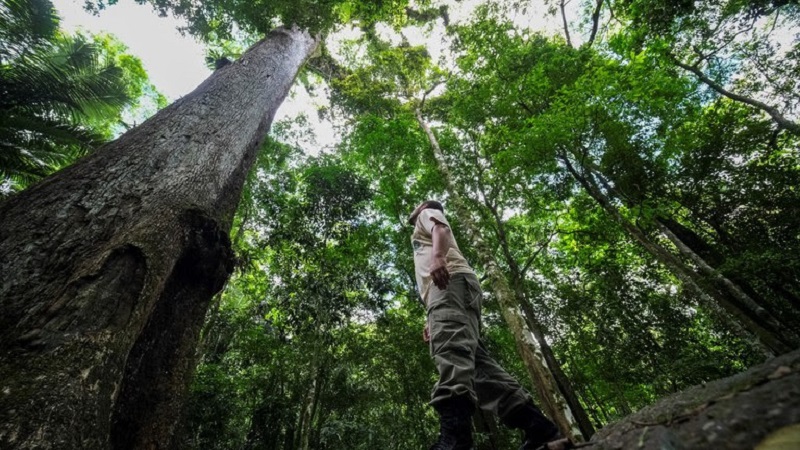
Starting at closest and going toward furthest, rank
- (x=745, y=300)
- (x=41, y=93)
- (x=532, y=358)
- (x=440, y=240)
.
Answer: (x=440, y=240)
(x=532, y=358)
(x=745, y=300)
(x=41, y=93)

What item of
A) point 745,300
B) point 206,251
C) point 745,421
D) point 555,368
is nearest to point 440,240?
point 206,251

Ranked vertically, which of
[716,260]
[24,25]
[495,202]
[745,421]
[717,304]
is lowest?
[745,421]

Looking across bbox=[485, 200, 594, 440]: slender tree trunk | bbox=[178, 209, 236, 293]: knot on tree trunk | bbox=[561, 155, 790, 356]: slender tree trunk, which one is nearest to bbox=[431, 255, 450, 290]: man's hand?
bbox=[178, 209, 236, 293]: knot on tree trunk

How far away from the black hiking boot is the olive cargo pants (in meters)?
0.06

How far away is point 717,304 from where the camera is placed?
747 cm

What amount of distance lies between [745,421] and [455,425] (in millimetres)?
1407

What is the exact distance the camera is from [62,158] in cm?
855

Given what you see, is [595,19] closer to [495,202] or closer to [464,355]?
[495,202]

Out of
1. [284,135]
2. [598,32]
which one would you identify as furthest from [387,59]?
[598,32]

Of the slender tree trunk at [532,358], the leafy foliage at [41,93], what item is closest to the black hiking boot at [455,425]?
the slender tree trunk at [532,358]

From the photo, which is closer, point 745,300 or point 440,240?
point 440,240

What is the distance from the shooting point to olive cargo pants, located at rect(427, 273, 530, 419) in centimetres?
214

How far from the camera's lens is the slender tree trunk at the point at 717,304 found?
22.1ft

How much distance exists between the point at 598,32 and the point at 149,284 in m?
15.5
